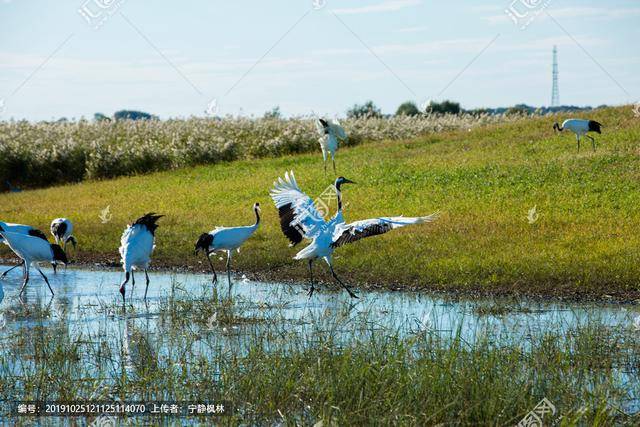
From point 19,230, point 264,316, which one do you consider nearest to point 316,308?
point 264,316

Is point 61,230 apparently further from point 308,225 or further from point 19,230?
point 308,225

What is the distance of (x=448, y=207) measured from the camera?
17.7m

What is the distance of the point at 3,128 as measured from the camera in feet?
108

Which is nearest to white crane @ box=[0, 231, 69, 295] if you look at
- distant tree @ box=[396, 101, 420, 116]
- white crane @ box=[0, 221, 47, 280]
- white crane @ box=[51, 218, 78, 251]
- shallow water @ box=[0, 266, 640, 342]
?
shallow water @ box=[0, 266, 640, 342]

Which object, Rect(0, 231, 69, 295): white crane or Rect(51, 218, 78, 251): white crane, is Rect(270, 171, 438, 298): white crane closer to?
Rect(0, 231, 69, 295): white crane

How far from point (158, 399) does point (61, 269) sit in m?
8.69

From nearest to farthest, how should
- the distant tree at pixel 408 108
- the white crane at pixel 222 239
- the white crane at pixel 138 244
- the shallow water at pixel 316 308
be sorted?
the shallow water at pixel 316 308 → the white crane at pixel 138 244 → the white crane at pixel 222 239 → the distant tree at pixel 408 108

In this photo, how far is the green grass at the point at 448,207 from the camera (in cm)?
1299

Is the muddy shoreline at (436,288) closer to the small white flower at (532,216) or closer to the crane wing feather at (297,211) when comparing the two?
the crane wing feather at (297,211)

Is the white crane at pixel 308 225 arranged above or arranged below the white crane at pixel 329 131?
below

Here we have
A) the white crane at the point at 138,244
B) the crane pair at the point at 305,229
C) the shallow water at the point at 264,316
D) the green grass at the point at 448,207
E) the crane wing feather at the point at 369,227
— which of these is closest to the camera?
the shallow water at the point at 264,316

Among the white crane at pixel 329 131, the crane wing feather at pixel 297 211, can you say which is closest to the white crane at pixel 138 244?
the crane wing feather at pixel 297 211

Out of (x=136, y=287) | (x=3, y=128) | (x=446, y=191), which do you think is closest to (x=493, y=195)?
(x=446, y=191)

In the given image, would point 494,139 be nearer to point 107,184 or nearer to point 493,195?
point 493,195
